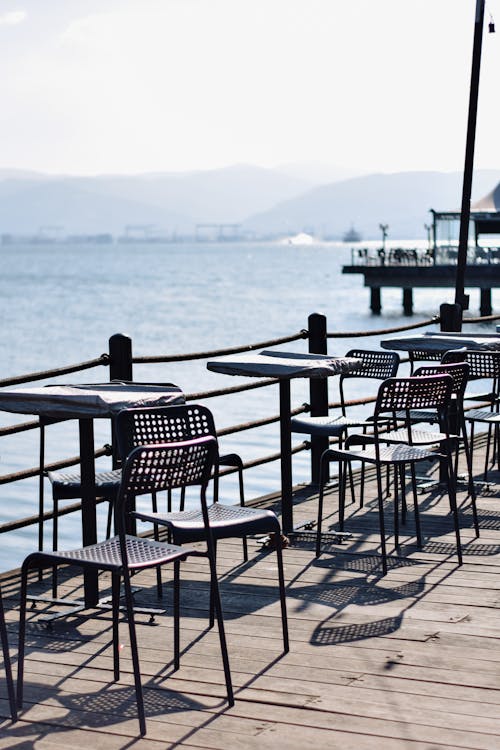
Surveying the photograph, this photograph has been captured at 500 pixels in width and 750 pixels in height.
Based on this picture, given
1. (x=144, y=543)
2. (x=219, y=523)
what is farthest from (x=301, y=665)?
(x=144, y=543)

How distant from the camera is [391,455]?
6.07 meters

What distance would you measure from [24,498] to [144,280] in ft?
332

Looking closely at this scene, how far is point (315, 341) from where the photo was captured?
8.55m

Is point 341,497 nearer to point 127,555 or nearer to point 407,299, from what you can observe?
point 127,555

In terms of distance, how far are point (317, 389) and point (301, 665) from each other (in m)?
4.22

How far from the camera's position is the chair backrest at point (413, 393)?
19.2 ft

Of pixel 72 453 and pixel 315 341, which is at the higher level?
pixel 315 341

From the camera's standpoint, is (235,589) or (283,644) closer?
(283,644)

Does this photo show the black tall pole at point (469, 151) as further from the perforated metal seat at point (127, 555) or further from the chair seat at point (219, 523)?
the perforated metal seat at point (127, 555)

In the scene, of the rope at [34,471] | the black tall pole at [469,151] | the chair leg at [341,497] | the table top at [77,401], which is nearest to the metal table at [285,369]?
the chair leg at [341,497]

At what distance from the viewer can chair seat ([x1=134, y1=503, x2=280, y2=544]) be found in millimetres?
4367

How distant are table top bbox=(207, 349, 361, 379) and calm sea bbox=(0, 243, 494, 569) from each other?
8.03m

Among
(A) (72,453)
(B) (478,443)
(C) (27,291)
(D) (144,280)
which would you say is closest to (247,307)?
(C) (27,291)

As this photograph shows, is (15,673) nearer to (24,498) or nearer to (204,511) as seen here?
(204,511)
